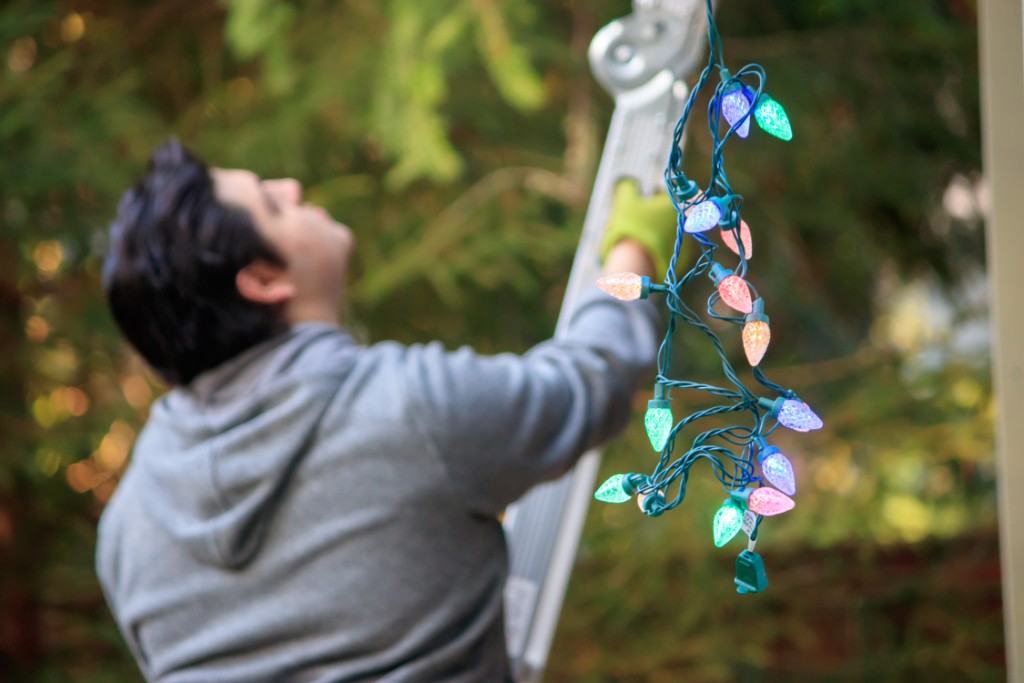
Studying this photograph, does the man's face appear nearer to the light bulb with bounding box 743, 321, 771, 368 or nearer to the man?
the man

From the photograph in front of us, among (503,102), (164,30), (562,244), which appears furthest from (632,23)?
(164,30)

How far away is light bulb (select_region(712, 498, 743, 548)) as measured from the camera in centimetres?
39

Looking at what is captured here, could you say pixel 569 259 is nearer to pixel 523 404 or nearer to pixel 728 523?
pixel 523 404

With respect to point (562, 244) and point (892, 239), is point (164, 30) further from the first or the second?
point (892, 239)

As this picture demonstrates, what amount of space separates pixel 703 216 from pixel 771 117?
0.05 metres

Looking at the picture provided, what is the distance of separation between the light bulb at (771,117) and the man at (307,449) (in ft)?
1.82

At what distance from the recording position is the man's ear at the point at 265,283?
40.7 inches

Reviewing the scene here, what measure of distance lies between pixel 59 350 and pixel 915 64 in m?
1.82

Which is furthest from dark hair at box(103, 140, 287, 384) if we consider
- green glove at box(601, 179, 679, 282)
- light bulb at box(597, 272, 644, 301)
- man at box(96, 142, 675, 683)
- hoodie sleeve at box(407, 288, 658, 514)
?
light bulb at box(597, 272, 644, 301)

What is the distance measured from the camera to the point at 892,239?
7.75 feet

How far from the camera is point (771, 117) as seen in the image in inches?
16.0

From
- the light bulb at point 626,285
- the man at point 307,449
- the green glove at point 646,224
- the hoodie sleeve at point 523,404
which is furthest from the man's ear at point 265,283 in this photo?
the light bulb at point 626,285

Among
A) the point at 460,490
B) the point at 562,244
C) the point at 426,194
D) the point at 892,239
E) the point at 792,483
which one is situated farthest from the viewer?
the point at 892,239

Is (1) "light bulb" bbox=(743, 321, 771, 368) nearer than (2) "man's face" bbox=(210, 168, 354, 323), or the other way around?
(1) "light bulb" bbox=(743, 321, 771, 368)
